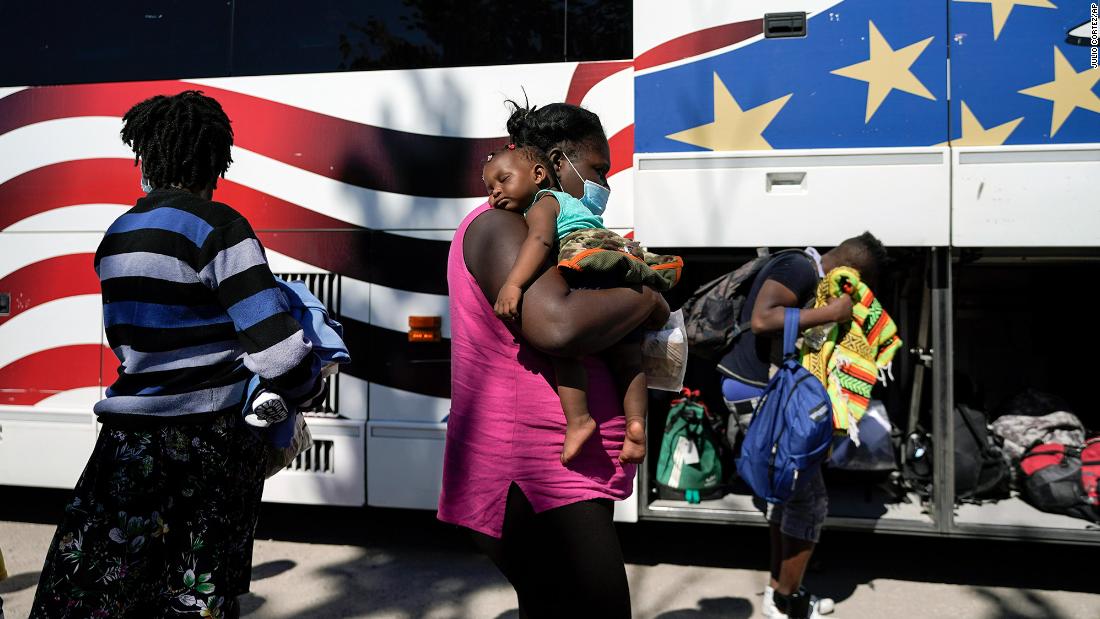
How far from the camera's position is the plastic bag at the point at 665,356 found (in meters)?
1.90

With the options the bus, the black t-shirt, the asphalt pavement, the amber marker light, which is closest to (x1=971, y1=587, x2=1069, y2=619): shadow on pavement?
the asphalt pavement

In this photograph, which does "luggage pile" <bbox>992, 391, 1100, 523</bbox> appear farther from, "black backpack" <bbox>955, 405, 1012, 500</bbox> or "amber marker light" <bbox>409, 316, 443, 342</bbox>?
"amber marker light" <bbox>409, 316, 443, 342</bbox>

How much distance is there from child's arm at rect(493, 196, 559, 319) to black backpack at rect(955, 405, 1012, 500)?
3639 mm

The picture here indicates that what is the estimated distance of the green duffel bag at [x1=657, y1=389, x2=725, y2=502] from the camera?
14.5ft

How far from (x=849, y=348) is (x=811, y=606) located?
1214 millimetres

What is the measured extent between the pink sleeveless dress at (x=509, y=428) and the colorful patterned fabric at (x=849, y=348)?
78.8 inches

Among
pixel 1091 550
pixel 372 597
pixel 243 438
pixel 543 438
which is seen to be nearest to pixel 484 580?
pixel 372 597

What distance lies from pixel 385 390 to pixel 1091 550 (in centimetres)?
427

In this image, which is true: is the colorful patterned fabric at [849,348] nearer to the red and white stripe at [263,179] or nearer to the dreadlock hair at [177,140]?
the red and white stripe at [263,179]

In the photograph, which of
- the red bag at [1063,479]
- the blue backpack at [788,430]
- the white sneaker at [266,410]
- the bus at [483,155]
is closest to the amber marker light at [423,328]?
the bus at [483,155]

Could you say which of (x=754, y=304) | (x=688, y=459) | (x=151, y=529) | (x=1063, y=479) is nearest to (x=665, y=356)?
(x=151, y=529)

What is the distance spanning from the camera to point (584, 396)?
1.72m

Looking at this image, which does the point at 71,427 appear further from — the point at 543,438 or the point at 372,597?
the point at 543,438

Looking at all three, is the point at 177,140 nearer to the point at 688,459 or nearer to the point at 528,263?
the point at 528,263
